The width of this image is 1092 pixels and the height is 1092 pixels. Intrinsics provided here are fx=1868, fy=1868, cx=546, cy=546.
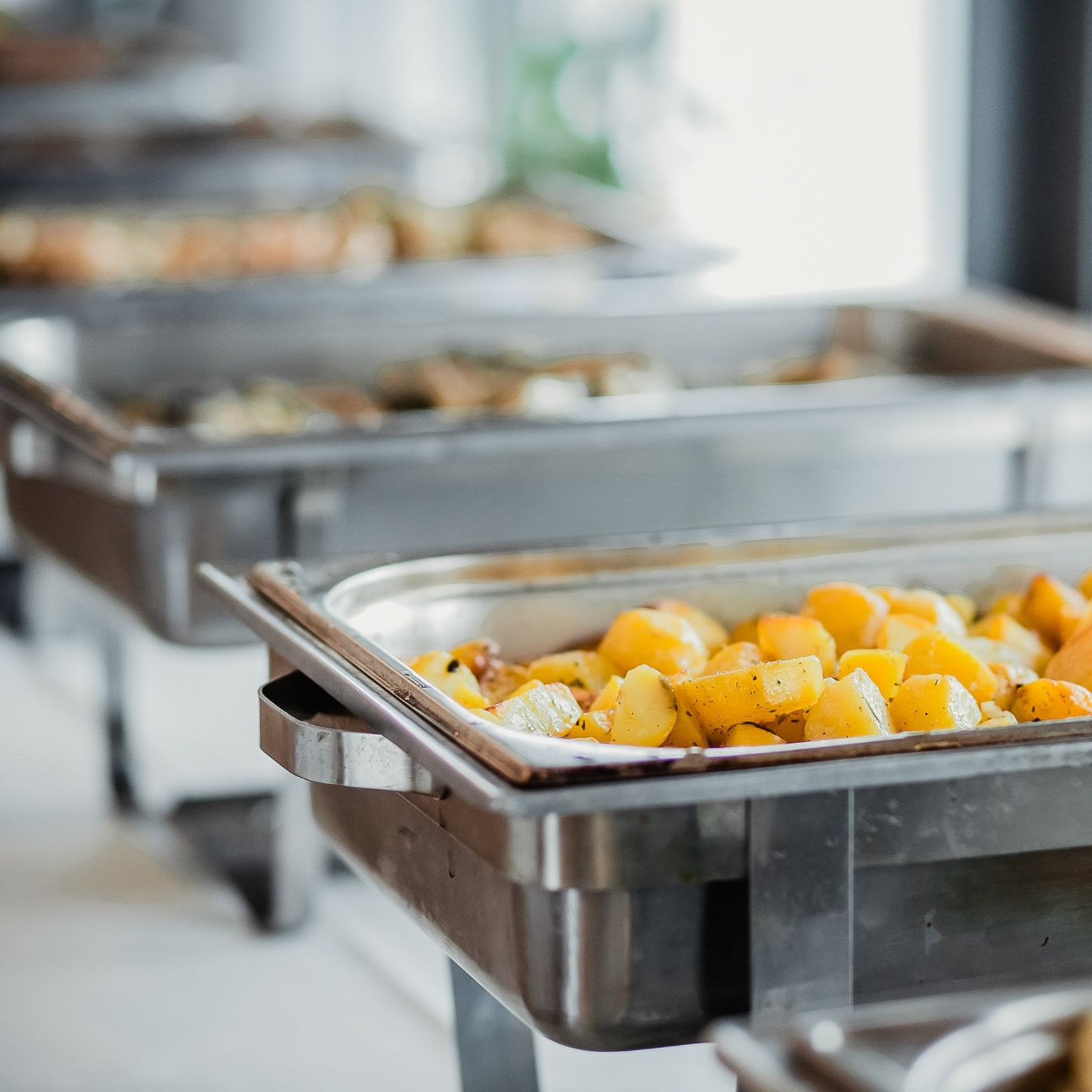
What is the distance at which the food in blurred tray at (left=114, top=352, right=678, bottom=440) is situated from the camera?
2.38 meters

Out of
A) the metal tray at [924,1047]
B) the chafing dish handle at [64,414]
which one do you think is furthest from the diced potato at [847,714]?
the chafing dish handle at [64,414]

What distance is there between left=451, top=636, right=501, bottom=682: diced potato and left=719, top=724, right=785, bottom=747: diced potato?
22cm

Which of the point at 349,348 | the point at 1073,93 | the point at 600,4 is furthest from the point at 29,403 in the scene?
the point at 600,4

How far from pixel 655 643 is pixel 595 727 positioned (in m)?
0.14

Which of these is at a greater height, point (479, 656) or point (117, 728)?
point (479, 656)

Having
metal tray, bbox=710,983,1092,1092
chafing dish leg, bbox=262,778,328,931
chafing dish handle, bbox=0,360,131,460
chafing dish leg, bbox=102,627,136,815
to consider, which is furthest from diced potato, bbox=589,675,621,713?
chafing dish leg, bbox=102,627,136,815

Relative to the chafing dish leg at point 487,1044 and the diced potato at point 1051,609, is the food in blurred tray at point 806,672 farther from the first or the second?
the chafing dish leg at point 487,1044

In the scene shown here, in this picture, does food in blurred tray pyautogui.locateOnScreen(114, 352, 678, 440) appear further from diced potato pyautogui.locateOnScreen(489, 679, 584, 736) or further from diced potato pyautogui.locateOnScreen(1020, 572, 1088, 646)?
diced potato pyautogui.locateOnScreen(489, 679, 584, 736)

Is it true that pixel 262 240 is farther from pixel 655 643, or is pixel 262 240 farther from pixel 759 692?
pixel 759 692

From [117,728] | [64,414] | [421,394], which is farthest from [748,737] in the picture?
[117,728]

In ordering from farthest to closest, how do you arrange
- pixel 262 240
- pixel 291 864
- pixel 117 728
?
pixel 262 240 → pixel 117 728 → pixel 291 864

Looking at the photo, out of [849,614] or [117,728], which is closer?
[849,614]

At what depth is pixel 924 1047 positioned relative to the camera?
2.46 feet

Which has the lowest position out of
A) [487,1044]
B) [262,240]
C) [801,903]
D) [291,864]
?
[291,864]
